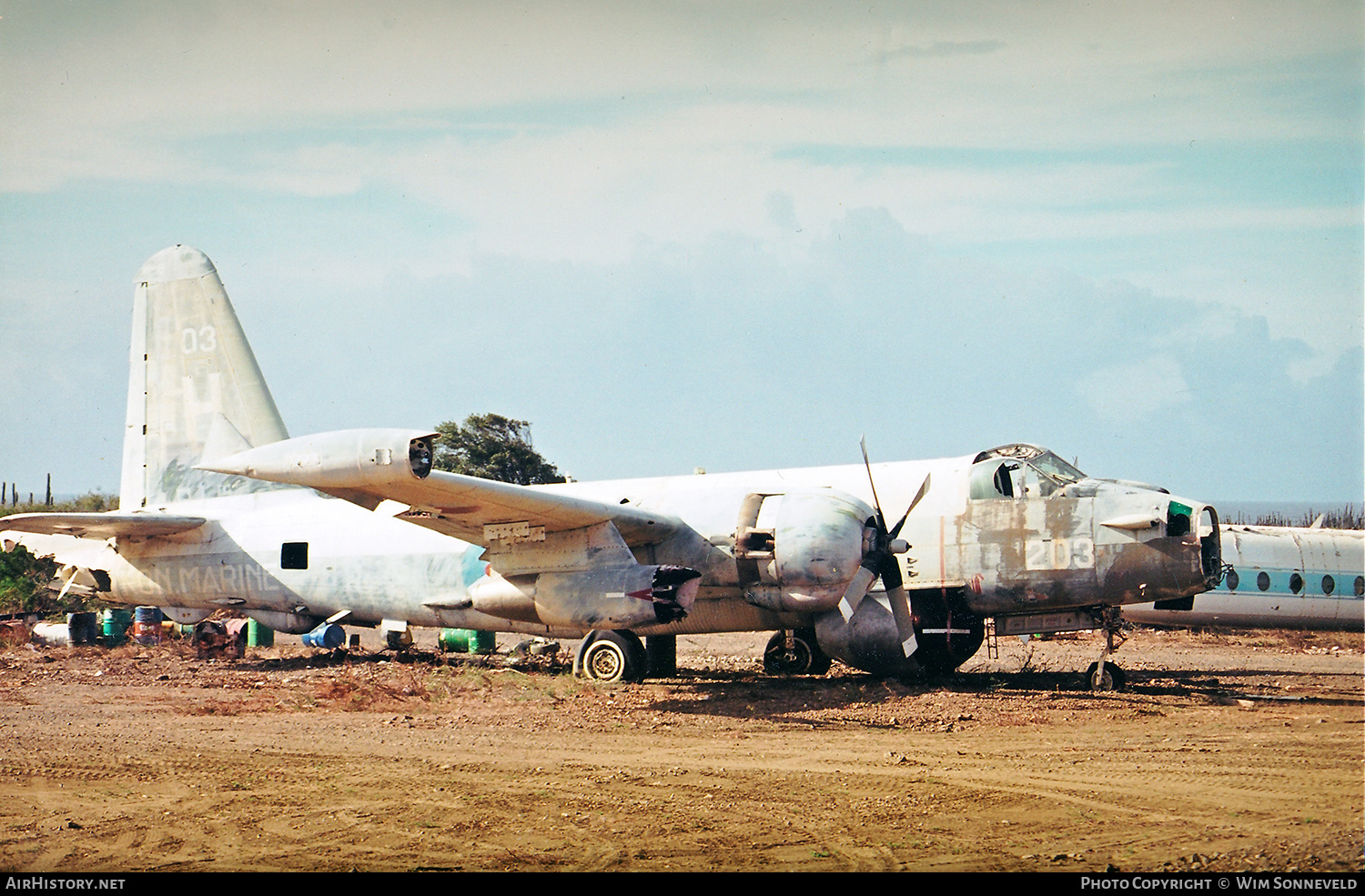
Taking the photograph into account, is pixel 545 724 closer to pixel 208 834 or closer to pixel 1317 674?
pixel 208 834

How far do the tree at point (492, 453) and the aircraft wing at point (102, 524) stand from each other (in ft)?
76.6

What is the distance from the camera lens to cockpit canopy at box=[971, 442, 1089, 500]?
16734mm

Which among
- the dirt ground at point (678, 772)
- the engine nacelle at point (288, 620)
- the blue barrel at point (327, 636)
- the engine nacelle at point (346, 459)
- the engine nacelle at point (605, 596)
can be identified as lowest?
the dirt ground at point (678, 772)

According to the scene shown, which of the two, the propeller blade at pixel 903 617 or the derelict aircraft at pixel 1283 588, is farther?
the derelict aircraft at pixel 1283 588

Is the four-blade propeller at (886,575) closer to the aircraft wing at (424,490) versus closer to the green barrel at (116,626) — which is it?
the aircraft wing at (424,490)

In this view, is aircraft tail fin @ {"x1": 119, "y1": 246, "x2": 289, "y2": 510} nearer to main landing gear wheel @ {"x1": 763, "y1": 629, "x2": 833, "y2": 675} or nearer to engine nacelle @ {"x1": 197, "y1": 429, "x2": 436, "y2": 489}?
engine nacelle @ {"x1": 197, "y1": 429, "x2": 436, "y2": 489}

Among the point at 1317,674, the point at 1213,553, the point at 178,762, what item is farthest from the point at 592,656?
the point at 1317,674

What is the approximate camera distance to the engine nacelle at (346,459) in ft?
42.3

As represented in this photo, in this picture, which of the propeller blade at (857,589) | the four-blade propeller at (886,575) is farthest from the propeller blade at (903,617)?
the propeller blade at (857,589)

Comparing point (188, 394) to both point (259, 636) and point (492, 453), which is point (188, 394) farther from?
point (492, 453)

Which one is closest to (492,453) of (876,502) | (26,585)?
(26,585)

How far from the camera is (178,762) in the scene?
11.5 meters

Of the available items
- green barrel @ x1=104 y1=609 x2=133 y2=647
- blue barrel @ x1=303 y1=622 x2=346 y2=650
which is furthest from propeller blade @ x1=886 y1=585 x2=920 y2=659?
green barrel @ x1=104 y1=609 x2=133 y2=647

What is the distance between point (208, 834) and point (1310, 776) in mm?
9254
